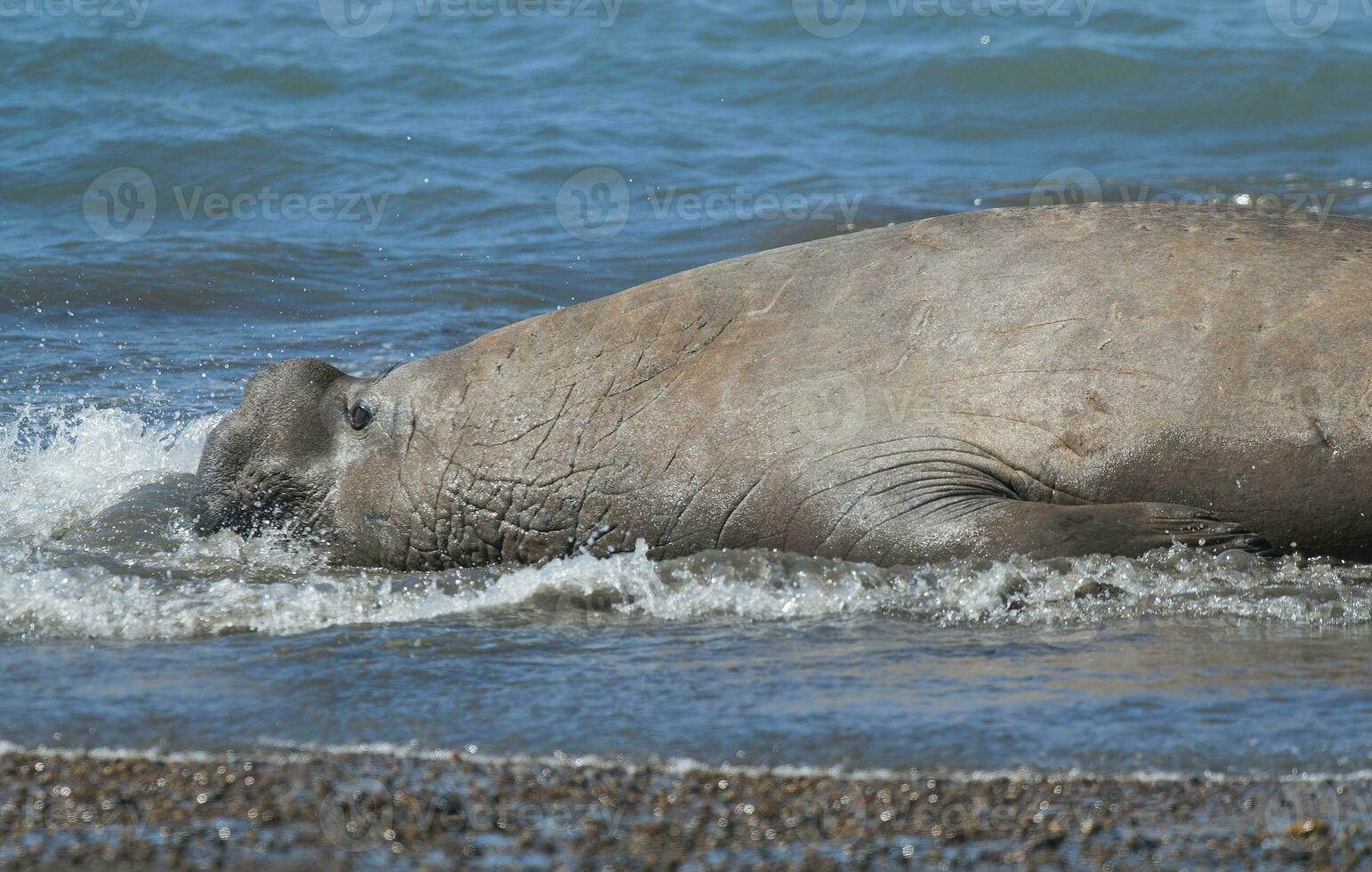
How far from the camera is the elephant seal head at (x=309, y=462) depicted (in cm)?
621

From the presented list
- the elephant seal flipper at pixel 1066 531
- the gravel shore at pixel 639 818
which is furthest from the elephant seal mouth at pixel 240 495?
the gravel shore at pixel 639 818

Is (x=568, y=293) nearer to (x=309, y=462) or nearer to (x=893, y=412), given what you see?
(x=309, y=462)

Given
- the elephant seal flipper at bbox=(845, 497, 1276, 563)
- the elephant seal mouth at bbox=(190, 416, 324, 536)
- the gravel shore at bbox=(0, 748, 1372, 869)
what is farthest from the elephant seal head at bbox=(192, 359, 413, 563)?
the gravel shore at bbox=(0, 748, 1372, 869)

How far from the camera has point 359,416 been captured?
20.7 ft

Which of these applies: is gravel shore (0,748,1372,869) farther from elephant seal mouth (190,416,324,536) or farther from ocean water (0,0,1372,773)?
elephant seal mouth (190,416,324,536)

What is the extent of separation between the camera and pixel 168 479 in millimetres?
7520

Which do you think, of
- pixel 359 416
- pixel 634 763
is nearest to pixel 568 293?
pixel 359 416

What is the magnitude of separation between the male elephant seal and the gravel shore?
1818mm

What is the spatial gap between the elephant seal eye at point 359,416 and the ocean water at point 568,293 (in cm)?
55

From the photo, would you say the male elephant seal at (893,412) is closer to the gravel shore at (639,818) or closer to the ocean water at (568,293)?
the ocean water at (568,293)

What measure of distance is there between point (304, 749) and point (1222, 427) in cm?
305

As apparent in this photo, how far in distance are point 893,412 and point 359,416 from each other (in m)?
2.13

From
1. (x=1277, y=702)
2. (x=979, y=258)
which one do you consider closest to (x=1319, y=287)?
(x=979, y=258)

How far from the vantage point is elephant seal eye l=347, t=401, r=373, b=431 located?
20.6 ft
